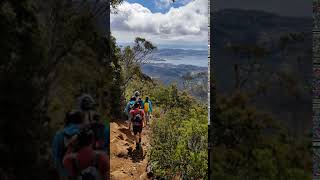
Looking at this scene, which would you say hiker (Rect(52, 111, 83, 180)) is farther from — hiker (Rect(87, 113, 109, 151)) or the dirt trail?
the dirt trail

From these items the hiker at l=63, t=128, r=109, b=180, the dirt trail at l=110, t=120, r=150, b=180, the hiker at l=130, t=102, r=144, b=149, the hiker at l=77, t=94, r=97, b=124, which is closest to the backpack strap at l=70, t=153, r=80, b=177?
the hiker at l=63, t=128, r=109, b=180

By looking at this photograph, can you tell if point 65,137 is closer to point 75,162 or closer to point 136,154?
point 75,162

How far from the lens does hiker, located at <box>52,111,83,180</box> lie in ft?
12.2

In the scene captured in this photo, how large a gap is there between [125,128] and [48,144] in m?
2.94

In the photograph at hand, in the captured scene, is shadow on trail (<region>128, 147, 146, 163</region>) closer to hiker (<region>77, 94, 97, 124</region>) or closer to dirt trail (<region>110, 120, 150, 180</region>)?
dirt trail (<region>110, 120, 150, 180</region>)

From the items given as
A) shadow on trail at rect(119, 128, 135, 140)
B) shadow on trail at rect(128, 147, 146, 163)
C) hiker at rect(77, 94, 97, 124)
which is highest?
hiker at rect(77, 94, 97, 124)

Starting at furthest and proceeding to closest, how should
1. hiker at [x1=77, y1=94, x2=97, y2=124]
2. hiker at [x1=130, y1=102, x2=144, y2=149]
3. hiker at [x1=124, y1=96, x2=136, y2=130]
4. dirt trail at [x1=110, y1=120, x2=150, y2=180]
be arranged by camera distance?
hiker at [x1=124, y1=96, x2=136, y2=130]
hiker at [x1=130, y1=102, x2=144, y2=149]
dirt trail at [x1=110, y1=120, x2=150, y2=180]
hiker at [x1=77, y1=94, x2=97, y2=124]

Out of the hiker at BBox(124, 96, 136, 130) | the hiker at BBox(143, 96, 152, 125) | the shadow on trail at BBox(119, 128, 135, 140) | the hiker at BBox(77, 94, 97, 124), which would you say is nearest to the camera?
the hiker at BBox(77, 94, 97, 124)

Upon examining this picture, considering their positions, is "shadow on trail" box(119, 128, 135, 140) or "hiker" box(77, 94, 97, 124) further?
"shadow on trail" box(119, 128, 135, 140)

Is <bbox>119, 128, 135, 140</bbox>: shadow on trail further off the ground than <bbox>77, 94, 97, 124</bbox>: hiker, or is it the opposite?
<bbox>77, 94, 97, 124</bbox>: hiker

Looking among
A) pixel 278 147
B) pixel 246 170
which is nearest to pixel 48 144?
pixel 246 170

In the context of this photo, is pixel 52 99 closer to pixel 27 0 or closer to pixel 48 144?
pixel 48 144

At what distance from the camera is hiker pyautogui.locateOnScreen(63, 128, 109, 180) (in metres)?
3.72

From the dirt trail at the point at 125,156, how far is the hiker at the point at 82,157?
1.52 metres
